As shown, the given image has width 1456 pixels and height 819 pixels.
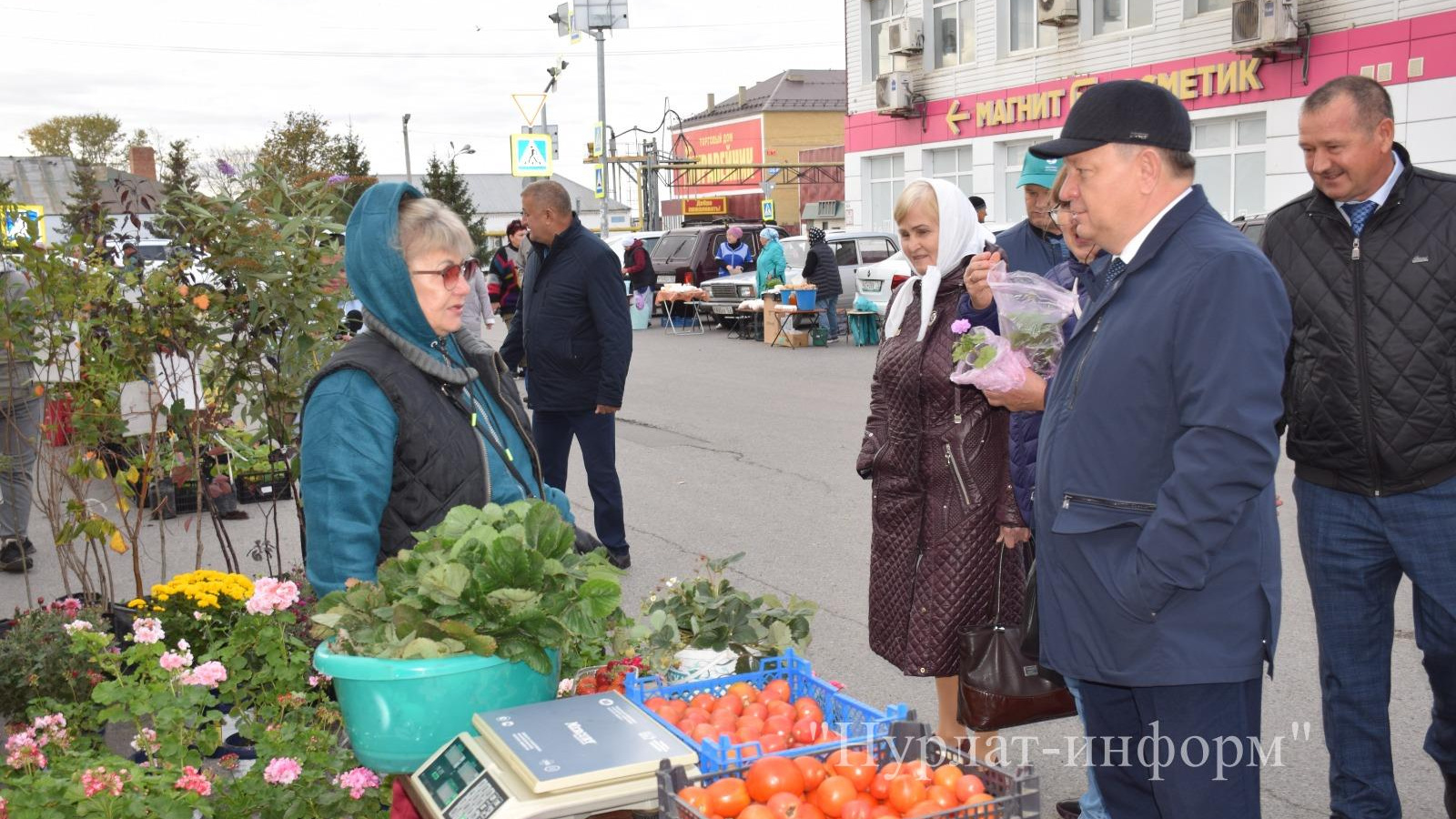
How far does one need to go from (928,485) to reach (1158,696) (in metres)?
1.49

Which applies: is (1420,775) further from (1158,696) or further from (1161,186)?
(1161,186)

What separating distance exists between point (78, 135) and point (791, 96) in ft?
113

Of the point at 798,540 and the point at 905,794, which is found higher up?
the point at 905,794

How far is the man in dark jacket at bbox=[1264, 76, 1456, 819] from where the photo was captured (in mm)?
3486

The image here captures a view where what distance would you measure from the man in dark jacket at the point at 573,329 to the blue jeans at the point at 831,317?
46.2 ft

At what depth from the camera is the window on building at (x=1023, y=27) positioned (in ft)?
92.0

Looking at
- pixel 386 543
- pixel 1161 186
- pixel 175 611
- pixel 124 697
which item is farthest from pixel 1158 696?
pixel 175 611

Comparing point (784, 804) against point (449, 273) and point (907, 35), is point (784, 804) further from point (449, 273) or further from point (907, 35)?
point (907, 35)

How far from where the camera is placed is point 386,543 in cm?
314

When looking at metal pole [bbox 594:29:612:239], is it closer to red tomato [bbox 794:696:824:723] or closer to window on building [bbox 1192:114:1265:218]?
window on building [bbox 1192:114:1265:218]

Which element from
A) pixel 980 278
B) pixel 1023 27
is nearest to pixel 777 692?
pixel 980 278

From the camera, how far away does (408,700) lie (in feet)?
7.83

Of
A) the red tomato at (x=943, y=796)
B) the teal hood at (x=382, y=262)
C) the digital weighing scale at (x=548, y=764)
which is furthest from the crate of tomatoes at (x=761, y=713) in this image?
the teal hood at (x=382, y=262)

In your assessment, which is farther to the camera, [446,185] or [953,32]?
[446,185]
